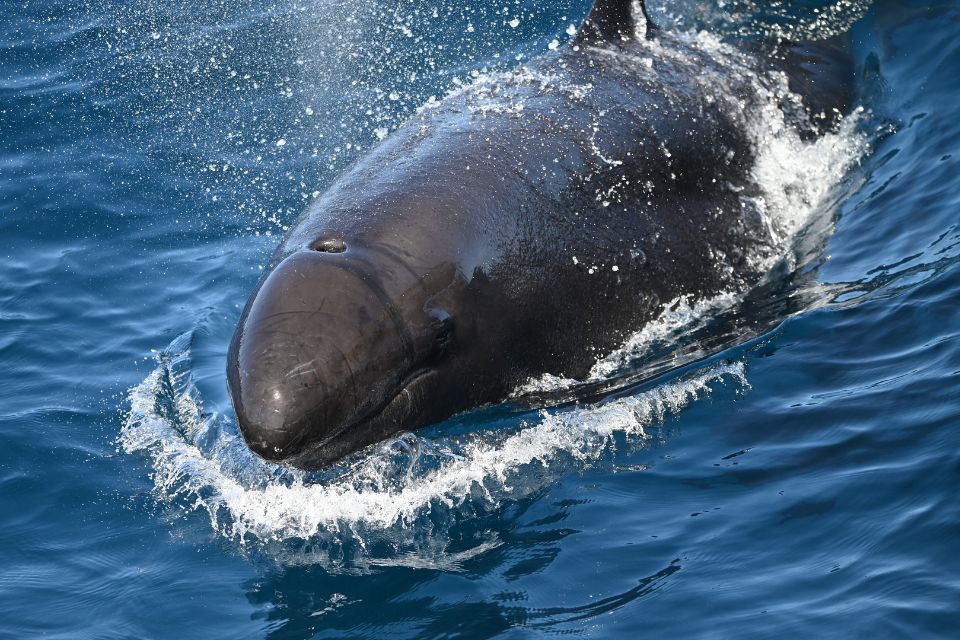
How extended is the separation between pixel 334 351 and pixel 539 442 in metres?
2.11

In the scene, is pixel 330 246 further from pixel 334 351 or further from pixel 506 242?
pixel 506 242

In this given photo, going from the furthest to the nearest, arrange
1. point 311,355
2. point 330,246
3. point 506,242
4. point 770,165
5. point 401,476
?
1. point 770,165
2. point 506,242
3. point 401,476
4. point 330,246
5. point 311,355

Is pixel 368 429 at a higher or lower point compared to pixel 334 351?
lower

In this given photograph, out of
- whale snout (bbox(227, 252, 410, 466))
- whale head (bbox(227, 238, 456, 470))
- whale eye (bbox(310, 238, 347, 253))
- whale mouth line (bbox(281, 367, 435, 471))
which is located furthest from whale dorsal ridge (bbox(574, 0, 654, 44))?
whale snout (bbox(227, 252, 410, 466))

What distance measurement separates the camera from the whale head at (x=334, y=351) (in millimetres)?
7570

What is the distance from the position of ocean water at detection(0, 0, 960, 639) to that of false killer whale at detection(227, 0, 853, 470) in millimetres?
386

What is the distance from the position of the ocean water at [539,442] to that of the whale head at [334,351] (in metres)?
0.53

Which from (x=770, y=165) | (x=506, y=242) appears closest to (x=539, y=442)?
→ (x=506, y=242)

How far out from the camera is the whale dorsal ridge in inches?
468

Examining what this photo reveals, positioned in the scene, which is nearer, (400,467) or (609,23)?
(400,467)

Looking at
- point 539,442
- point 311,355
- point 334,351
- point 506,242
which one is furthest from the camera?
point 506,242

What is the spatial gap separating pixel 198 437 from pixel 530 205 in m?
3.39

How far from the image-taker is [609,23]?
11.9 metres

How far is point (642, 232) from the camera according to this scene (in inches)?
402
